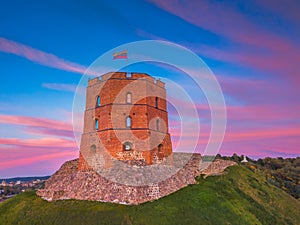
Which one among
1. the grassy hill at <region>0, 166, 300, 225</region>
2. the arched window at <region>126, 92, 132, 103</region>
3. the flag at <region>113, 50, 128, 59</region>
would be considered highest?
the flag at <region>113, 50, 128, 59</region>

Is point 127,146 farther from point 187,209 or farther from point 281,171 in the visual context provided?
point 281,171

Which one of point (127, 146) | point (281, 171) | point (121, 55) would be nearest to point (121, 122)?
point (127, 146)

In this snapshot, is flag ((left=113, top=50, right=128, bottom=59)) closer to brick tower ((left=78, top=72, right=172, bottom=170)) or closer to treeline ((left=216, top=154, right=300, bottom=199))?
brick tower ((left=78, top=72, right=172, bottom=170))

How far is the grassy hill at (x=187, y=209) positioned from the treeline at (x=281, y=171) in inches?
487

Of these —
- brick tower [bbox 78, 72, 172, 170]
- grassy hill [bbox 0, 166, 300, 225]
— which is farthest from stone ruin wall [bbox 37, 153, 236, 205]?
brick tower [bbox 78, 72, 172, 170]

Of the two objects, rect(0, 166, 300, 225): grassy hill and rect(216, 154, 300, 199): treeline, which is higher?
rect(216, 154, 300, 199): treeline

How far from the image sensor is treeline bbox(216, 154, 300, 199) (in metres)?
42.7

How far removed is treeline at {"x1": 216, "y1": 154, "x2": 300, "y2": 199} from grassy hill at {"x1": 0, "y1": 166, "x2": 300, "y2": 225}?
40.6 feet

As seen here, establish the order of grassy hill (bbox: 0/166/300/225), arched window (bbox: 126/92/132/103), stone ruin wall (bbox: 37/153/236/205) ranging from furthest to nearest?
arched window (bbox: 126/92/132/103), stone ruin wall (bbox: 37/153/236/205), grassy hill (bbox: 0/166/300/225)

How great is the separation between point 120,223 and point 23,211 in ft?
31.9

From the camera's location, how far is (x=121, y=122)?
1095 inches

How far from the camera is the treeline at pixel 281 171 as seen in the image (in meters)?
42.7

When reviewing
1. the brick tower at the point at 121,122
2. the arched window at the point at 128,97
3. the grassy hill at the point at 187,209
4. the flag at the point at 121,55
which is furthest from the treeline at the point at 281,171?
the flag at the point at 121,55

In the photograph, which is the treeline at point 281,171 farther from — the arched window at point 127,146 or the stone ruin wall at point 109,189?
the arched window at point 127,146
